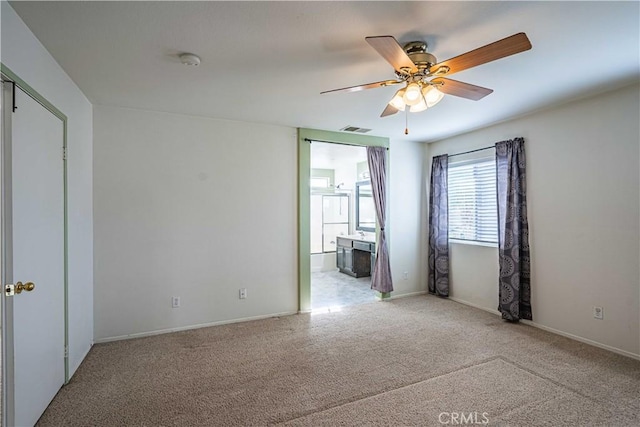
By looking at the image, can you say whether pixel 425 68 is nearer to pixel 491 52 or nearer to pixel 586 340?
pixel 491 52

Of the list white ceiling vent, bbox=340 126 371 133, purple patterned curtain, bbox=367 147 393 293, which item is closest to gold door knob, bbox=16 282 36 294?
white ceiling vent, bbox=340 126 371 133

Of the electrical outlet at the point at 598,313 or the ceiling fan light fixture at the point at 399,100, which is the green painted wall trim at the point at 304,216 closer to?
the ceiling fan light fixture at the point at 399,100

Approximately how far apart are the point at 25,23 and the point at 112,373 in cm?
260

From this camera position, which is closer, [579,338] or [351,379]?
[351,379]

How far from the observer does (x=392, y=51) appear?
1.80 metres

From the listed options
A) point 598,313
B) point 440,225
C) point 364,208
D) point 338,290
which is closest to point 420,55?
point 598,313

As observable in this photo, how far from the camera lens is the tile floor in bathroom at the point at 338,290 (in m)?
4.76

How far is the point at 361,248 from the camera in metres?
6.24

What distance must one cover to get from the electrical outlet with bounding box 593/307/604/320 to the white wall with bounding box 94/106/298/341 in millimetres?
3284

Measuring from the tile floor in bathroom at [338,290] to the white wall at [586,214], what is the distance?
7.71 ft

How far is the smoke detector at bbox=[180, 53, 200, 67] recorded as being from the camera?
7.50ft

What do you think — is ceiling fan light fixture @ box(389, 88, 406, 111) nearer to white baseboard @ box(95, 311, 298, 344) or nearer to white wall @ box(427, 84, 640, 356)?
white wall @ box(427, 84, 640, 356)

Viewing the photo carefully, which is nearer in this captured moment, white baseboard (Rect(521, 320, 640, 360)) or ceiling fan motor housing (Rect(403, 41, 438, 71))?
ceiling fan motor housing (Rect(403, 41, 438, 71))

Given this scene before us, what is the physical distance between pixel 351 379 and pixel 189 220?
2.45m
